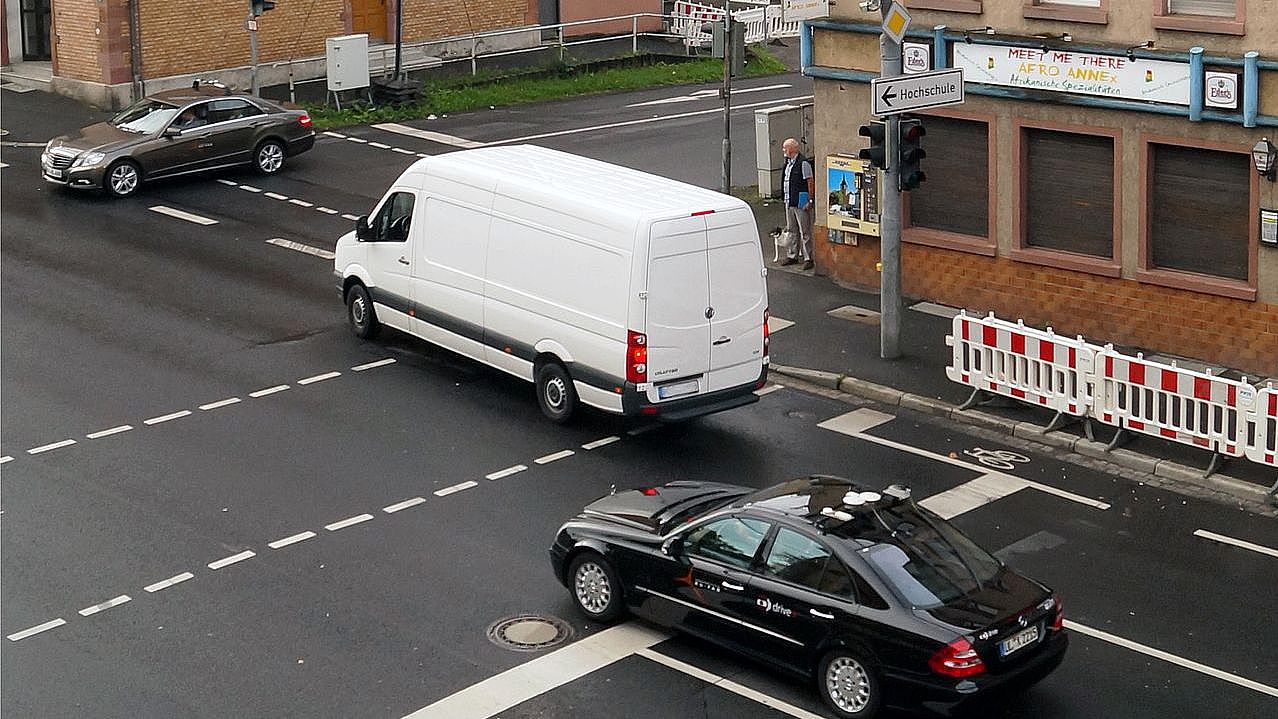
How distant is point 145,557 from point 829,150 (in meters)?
12.2

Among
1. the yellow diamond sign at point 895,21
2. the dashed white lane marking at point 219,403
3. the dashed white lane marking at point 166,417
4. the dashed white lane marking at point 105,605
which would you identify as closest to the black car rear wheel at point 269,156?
the dashed white lane marking at point 219,403

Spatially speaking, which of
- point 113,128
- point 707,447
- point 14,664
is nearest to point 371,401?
point 707,447

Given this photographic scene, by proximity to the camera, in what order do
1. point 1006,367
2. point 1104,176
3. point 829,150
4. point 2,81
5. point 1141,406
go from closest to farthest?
point 1141,406 < point 1006,367 < point 1104,176 < point 829,150 < point 2,81

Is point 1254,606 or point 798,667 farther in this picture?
point 1254,606

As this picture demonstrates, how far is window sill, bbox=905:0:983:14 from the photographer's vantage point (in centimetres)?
2162

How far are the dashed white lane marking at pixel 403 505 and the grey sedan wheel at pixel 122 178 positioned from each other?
13.7 meters

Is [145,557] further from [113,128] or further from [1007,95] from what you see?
[113,128]

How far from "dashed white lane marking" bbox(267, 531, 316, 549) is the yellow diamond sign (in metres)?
9.02

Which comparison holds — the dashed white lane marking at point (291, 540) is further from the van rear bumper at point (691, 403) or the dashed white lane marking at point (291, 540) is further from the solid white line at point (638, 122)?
the solid white line at point (638, 122)

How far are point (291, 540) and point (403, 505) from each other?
3.89 ft

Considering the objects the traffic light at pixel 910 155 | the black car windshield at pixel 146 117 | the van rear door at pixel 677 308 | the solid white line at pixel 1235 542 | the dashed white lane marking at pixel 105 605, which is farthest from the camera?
the black car windshield at pixel 146 117

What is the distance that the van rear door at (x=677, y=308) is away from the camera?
16.7 metres

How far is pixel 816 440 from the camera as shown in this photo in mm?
17703

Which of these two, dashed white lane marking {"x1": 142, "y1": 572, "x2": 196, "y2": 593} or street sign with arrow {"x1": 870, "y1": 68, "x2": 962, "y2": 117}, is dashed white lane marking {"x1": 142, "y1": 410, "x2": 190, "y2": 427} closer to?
dashed white lane marking {"x1": 142, "y1": 572, "x2": 196, "y2": 593}
